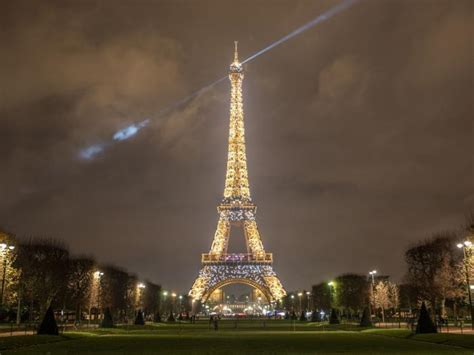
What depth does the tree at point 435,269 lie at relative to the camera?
6925 cm

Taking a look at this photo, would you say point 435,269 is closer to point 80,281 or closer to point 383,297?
point 383,297

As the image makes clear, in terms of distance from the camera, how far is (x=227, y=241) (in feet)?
407

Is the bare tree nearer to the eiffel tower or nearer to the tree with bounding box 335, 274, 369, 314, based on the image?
the tree with bounding box 335, 274, 369, 314

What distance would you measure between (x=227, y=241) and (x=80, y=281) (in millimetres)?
49685

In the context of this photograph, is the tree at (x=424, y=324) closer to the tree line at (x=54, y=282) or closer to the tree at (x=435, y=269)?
the tree at (x=435, y=269)

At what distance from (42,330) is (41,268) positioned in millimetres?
29937

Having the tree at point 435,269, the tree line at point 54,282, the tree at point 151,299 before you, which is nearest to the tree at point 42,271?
the tree line at point 54,282

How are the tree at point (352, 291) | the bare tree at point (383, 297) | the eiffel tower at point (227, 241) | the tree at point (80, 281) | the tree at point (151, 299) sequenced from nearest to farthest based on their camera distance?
the tree at point (80, 281), the bare tree at point (383, 297), the tree at point (352, 291), the tree at point (151, 299), the eiffel tower at point (227, 241)

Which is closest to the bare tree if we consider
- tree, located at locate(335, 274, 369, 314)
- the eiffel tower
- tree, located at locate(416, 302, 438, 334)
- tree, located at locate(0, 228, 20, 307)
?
tree, located at locate(335, 274, 369, 314)

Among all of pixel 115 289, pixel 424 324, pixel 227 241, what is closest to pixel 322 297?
pixel 227 241

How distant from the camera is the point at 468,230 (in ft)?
202

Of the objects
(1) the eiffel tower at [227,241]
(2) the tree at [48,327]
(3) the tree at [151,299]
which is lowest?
(2) the tree at [48,327]

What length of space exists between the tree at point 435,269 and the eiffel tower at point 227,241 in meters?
45.1

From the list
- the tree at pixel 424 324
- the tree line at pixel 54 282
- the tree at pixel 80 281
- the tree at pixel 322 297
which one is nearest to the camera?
the tree at pixel 424 324
